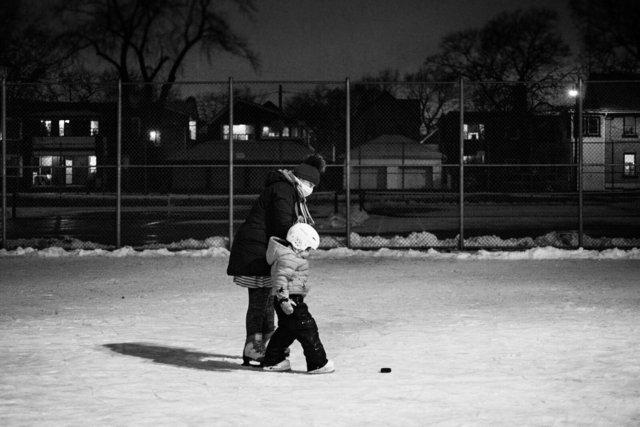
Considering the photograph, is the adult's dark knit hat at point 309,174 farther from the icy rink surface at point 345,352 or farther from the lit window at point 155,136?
the lit window at point 155,136

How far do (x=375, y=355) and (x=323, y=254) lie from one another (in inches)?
358

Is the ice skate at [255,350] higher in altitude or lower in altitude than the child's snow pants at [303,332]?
lower

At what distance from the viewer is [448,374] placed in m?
6.54

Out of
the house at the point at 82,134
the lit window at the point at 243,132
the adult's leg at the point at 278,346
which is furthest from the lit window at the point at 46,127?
the adult's leg at the point at 278,346

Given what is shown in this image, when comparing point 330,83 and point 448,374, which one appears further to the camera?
point 330,83

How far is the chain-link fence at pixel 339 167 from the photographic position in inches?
958

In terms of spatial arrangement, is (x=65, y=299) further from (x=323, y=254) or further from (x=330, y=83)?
(x=330, y=83)

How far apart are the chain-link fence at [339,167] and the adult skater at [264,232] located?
9.87 m

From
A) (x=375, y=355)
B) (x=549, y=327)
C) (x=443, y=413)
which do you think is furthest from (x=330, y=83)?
(x=443, y=413)

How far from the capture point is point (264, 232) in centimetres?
684

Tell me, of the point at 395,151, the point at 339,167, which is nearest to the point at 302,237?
the point at 339,167

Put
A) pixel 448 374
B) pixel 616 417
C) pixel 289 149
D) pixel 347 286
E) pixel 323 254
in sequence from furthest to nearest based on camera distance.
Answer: pixel 289 149 → pixel 323 254 → pixel 347 286 → pixel 448 374 → pixel 616 417

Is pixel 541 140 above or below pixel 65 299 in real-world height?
above

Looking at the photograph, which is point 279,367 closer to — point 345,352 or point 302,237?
point 345,352
